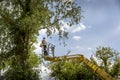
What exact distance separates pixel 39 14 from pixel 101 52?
1110 inches

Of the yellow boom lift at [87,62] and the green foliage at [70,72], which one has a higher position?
the green foliage at [70,72]

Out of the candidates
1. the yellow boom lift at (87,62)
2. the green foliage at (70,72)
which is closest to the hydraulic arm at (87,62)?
the yellow boom lift at (87,62)

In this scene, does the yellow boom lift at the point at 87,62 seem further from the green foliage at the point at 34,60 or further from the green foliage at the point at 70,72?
the green foliage at the point at 70,72

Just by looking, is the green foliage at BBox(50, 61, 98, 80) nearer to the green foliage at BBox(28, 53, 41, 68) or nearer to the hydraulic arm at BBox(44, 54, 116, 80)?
the green foliage at BBox(28, 53, 41, 68)

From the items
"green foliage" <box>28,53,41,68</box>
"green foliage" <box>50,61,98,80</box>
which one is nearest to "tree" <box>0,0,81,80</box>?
"green foliage" <box>28,53,41,68</box>

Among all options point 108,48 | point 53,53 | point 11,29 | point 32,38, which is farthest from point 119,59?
point 53,53

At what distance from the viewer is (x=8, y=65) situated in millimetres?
46875

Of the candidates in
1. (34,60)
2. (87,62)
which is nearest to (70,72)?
(34,60)

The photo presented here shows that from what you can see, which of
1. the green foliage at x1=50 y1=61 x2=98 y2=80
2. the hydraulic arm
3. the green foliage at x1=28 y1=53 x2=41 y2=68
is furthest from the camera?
the green foliage at x1=50 y1=61 x2=98 y2=80

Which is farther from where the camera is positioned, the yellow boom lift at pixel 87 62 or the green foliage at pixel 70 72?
the green foliage at pixel 70 72

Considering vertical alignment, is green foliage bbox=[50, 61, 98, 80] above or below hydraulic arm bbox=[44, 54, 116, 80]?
above

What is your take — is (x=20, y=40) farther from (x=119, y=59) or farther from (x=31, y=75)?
(x=119, y=59)

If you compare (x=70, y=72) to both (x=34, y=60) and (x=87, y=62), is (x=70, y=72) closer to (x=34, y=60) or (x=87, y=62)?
(x=34, y=60)

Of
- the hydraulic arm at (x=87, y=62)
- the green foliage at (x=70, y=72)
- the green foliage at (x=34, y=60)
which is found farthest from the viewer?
the green foliage at (x=70, y=72)
